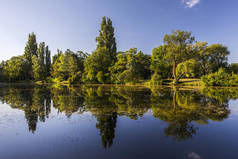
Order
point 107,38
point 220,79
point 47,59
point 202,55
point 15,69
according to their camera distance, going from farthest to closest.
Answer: point 47,59 < point 15,69 < point 107,38 < point 202,55 < point 220,79

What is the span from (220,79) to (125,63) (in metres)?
20.8

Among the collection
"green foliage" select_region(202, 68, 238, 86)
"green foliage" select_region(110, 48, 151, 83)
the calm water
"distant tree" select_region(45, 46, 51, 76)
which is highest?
"distant tree" select_region(45, 46, 51, 76)

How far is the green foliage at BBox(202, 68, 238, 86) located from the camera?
24.8m

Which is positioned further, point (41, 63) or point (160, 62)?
point (41, 63)

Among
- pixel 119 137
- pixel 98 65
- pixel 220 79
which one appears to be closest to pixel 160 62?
pixel 220 79

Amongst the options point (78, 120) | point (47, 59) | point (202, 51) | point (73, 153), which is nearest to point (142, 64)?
point (202, 51)

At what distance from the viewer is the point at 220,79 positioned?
2620 centimetres

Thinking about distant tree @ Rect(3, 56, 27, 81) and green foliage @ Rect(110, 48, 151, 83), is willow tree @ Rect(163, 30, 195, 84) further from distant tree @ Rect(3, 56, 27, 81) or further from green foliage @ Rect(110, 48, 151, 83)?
distant tree @ Rect(3, 56, 27, 81)

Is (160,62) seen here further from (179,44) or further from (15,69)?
(15,69)

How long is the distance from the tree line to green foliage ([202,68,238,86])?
1.31 feet

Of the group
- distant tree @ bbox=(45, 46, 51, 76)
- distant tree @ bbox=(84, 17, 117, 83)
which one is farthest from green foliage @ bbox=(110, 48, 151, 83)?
distant tree @ bbox=(45, 46, 51, 76)

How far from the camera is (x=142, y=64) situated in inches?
1608

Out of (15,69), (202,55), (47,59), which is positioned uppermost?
(47,59)

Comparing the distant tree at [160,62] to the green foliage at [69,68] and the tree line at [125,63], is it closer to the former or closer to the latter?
the tree line at [125,63]
